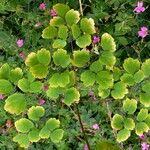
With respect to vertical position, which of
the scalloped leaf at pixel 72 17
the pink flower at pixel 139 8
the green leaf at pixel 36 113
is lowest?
the pink flower at pixel 139 8

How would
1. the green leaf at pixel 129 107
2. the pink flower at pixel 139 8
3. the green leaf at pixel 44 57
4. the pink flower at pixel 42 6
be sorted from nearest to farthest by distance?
the green leaf at pixel 44 57, the green leaf at pixel 129 107, the pink flower at pixel 139 8, the pink flower at pixel 42 6

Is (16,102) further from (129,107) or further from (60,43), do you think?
(129,107)

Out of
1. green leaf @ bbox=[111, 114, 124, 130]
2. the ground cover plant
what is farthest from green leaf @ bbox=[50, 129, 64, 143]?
green leaf @ bbox=[111, 114, 124, 130]

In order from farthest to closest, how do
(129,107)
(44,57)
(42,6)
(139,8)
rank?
(42,6) → (139,8) → (129,107) → (44,57)

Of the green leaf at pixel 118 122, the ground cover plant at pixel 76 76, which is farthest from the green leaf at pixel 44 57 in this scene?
the green leaf at pixel 118 122

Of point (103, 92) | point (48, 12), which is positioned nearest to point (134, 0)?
point (48, 12)

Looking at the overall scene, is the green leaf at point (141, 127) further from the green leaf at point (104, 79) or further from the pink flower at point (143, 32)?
the pink flower at point (143, 32)

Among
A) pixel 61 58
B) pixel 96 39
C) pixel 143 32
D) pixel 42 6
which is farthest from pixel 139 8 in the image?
pixel 61 58
